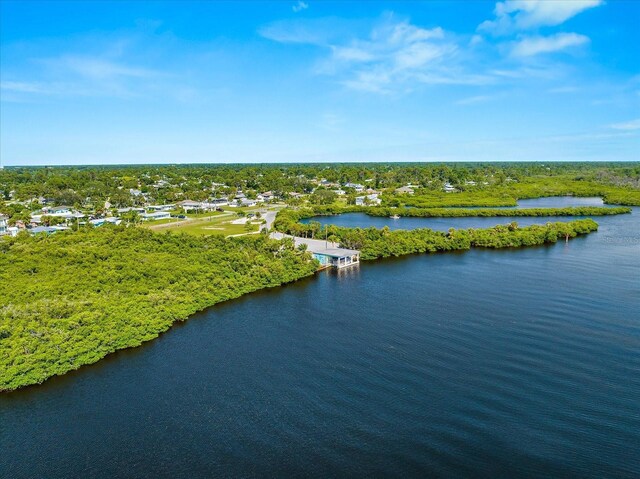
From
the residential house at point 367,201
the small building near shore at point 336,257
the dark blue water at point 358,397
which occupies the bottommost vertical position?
the dark blue water at point 358,397

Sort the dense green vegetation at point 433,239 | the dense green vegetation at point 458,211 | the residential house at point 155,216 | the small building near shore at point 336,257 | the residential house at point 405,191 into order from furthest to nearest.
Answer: the residential house at point 405,191 < the dense green vegetation at point 458,211 < the residential house at point 155,216 < the dense green vegetation at point 433,239 < the small building near shore at point 336,257

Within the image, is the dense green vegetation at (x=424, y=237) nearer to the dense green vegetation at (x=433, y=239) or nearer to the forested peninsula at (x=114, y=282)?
the dense green vegetation at (x=433, y=239)

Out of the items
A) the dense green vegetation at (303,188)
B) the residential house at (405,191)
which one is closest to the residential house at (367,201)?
the dense green vegetation at (303,188)

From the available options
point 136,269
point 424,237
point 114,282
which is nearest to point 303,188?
point 424,237

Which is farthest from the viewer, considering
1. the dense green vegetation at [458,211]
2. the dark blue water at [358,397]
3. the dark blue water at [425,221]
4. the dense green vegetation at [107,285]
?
the dense green vegetation at [458,211]

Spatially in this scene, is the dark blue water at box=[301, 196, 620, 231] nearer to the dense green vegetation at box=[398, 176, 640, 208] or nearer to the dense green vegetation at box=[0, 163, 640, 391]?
the dense green vegetation at box=[0, 163, 640, 391]

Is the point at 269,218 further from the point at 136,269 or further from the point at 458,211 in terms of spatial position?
the point at 136,269
